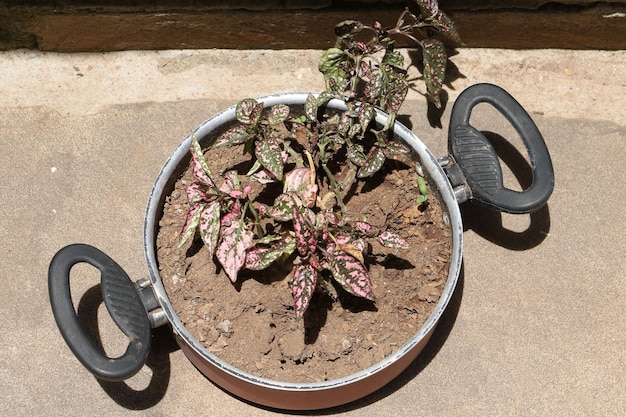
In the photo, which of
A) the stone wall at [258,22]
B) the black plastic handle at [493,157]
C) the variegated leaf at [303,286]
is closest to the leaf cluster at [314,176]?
the variegated leaf at [303,286]

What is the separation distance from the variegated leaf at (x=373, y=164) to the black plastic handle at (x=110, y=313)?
556 mm

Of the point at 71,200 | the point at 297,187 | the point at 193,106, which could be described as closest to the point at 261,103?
the point at 297,187

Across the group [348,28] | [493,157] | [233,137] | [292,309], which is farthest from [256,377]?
[348,28]

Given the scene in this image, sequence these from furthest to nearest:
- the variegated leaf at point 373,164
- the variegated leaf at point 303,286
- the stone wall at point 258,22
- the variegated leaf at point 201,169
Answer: the stone wall at point 258,22 < the variegated leaf at point 373,164 < the variegated leaf at point 201,169 < the variegated leaf at point 303,286

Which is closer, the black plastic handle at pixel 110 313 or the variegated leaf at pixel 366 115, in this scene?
the black plastic handle at pixel 110 313

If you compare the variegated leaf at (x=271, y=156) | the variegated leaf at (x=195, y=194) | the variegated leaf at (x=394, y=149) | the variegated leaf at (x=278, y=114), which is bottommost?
the variegated leaf at (x=394, y=149)

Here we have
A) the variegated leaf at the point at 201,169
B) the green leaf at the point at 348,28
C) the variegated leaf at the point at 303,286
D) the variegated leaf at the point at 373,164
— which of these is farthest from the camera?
the green leaf at the point at 348,28

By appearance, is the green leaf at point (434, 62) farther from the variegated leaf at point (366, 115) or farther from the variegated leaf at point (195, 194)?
the variegated leaf at point (195, 194)

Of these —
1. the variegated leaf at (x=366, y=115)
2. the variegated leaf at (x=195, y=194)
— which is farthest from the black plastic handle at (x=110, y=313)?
the variegated leaf at (x=366, y=115)

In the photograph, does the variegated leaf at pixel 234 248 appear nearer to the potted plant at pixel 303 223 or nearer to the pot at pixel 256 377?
the potted plant at pixel 303 223

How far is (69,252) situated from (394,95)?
808 mm

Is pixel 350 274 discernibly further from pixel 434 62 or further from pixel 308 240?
pixel 434 62

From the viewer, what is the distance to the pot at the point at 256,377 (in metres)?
1.55

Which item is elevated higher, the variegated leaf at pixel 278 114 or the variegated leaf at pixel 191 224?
the variegated leaf at pixel 278 114
